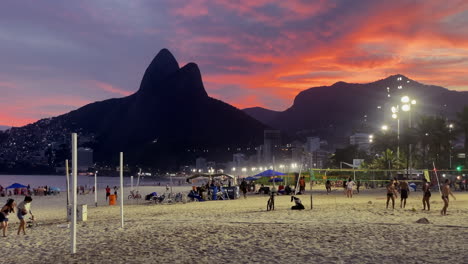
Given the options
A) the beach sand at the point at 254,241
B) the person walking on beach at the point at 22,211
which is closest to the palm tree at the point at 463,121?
the beach sand at the point at 254,241

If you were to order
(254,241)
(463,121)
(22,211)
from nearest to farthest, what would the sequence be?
(254,241), (22,211), (463,121)

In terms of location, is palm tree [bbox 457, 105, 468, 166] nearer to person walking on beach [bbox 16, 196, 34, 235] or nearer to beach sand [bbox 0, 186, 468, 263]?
beach sand [bbox 0, 186, 468, 263]

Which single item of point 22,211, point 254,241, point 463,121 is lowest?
point 254,241

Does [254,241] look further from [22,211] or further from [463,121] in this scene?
[463,121]

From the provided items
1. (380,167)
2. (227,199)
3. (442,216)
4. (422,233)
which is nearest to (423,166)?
(380,167)

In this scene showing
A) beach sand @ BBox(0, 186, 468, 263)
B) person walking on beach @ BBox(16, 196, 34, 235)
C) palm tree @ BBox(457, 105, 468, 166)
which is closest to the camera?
beach sand @ BBox(0, 186, 468, 263)

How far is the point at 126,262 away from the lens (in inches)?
365

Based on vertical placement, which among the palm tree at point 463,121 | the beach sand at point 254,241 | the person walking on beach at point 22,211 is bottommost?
the beach sand at point 254,241

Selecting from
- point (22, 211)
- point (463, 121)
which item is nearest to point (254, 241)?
point (22, 211)

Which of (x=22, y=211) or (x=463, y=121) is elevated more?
(x=463, y=121)

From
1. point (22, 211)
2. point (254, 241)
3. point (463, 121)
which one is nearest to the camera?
point (254, 241)

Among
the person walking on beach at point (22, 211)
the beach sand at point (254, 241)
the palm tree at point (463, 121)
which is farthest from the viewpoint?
the palm tree at point (463, 121)

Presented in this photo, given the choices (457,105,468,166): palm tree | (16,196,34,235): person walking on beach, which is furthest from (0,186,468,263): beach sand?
(457,105,468,166): palm tree

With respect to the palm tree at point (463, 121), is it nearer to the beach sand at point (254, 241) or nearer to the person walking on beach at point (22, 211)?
the beach sand at point (254, 241)
